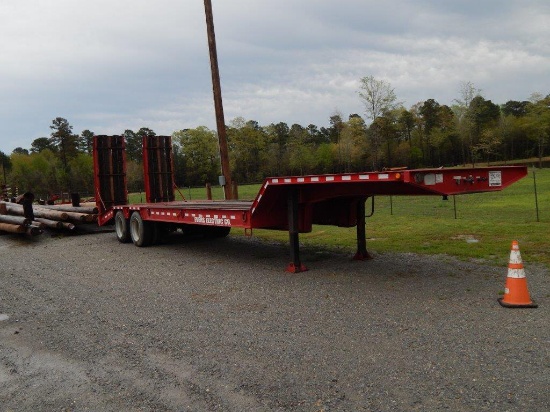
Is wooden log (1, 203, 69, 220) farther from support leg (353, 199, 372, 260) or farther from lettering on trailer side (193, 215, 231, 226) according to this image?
support leg (353, 199, 372, 260)

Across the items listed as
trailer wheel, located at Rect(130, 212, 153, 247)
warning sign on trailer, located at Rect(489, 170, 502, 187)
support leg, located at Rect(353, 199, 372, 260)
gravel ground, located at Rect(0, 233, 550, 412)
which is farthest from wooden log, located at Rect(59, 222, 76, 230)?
warning sign on trailer, located at Rect(489, 170, 502, 187)

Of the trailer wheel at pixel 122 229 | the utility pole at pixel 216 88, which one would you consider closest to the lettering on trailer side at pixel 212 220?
the trailer wheel at pixel 122 229

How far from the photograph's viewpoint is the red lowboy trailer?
6.58m

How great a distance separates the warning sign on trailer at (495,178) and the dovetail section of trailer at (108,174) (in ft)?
36.3

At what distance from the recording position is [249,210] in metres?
8.52

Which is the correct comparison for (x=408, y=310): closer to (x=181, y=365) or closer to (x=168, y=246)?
(x=181, y=365)

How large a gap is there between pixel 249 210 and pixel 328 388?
16.1 ft

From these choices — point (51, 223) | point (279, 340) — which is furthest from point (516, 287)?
point (51, 223)

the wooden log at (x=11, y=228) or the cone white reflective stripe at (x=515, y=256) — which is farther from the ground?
the wooden log at (x=11, y=228)

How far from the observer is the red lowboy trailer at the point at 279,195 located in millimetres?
6582

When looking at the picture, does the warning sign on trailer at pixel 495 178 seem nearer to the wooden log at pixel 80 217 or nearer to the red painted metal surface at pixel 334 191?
the red painted metal surface at pixel 334 191

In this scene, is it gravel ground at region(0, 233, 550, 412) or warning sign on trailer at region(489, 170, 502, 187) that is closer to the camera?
gravel ground at region(0, 233, 550, 412)

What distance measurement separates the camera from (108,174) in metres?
15.2

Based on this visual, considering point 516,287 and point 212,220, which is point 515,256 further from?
point 212,220
